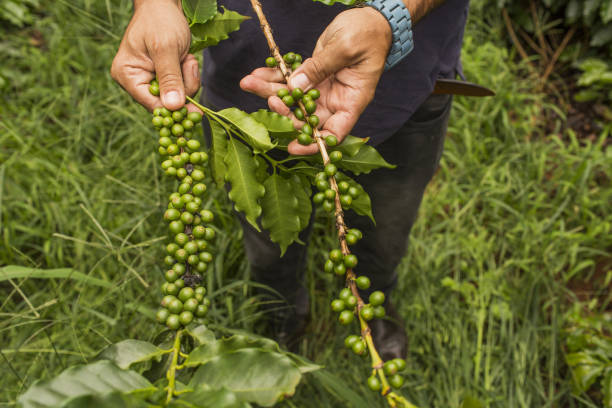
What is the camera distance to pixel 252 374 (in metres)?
0.50

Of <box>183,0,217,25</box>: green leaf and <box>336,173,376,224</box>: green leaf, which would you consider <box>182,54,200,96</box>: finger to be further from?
<box>336,173,376,224</box>: green leaf

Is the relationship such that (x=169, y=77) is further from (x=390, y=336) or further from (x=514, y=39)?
(x=514, y=39)

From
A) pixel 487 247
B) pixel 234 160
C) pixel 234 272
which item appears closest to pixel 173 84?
pixel 234 160

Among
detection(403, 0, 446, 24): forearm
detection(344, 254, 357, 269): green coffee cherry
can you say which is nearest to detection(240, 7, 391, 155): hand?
detection(403, 0, 446, 24): forearm

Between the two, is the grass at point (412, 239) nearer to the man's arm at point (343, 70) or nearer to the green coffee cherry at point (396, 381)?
the man's arm at point (343, 70)

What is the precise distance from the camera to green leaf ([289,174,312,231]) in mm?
826

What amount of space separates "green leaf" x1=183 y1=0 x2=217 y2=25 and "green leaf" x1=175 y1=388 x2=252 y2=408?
26.1 inches

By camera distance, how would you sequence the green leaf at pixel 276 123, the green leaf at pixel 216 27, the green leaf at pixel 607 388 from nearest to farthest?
the green leaf at pixel 276 123 < the green leaf at pixel 216 27 < the green leaf at pixel 607 388

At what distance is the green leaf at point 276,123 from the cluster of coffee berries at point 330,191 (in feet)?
0.30

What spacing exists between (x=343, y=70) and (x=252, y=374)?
650mm

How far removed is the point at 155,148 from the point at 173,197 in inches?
63.2

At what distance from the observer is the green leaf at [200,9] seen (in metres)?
0.81

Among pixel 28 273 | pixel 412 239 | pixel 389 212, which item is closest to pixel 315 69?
pixel 389 212

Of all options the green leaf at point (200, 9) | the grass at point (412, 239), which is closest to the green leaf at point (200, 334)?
the green leaf at point (200, 9)
